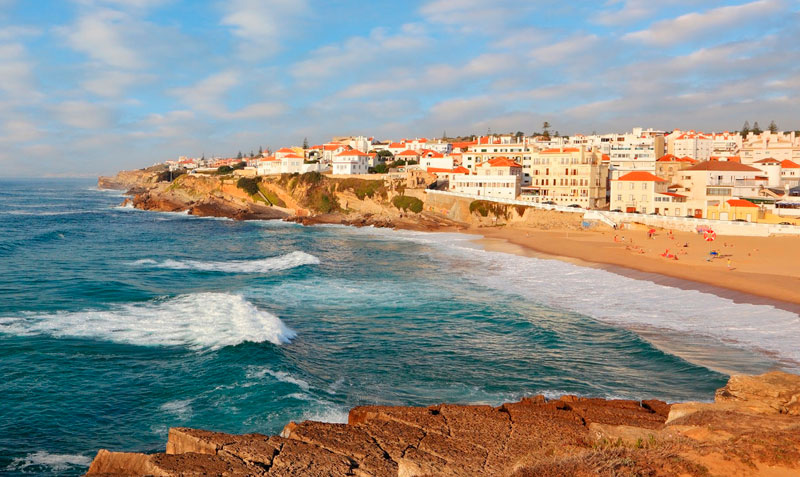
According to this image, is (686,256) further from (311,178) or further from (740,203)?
(311,178)

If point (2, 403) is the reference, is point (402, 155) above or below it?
above

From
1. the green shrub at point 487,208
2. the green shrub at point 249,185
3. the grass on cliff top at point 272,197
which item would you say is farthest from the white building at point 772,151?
the green shrub at point 249,185

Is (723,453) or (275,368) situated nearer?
(723,453)

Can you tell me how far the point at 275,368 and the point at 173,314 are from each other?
912cm

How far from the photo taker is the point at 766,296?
29.9m

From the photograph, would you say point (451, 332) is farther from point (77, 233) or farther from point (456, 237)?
point (77, 233)

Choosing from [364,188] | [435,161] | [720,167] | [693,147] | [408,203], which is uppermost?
[693,147]

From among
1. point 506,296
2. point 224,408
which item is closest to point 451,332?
point 506,296

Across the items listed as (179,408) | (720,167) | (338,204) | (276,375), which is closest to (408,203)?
(338,204)

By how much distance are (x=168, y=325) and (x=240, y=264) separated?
19638 mm

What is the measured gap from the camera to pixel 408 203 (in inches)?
3039

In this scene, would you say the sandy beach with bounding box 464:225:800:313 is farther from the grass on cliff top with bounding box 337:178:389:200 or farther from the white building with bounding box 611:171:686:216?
the grass on cliff top with bounding box 337:178:389:200

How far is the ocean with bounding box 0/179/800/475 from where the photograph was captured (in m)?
15.6

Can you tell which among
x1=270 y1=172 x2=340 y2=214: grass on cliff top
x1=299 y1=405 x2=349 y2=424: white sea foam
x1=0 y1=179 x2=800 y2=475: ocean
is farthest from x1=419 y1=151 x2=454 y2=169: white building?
x1=299 y1=405 x2=349 y2=424: white sea foam
